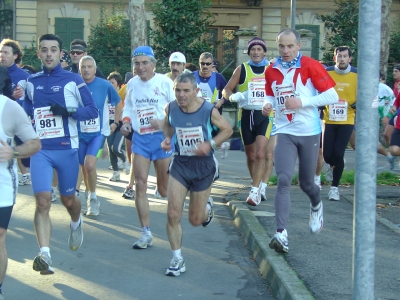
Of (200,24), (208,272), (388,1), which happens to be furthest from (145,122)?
(200,24)

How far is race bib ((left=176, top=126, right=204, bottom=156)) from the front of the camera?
22.3 ft

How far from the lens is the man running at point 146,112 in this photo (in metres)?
8.02

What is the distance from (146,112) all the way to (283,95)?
1739mm

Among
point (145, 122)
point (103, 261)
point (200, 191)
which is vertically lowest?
point (103, 261)

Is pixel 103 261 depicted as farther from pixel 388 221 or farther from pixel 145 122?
pixel 388 221

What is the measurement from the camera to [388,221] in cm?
879

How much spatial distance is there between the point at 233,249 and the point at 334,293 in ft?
7.84

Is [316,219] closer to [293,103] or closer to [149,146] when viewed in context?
[293,103]

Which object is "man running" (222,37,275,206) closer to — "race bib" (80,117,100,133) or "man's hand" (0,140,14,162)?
"race bib" (80,117,100,133)

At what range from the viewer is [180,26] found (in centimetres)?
2538

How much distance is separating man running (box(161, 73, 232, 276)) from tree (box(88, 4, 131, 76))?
19.9 meters

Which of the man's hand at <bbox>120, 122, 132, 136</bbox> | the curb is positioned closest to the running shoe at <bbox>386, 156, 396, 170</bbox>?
the curb

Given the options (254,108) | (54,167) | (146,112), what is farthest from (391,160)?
(54,167)

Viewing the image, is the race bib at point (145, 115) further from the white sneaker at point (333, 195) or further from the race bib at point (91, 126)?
the white sneaker at point (333, 195)
